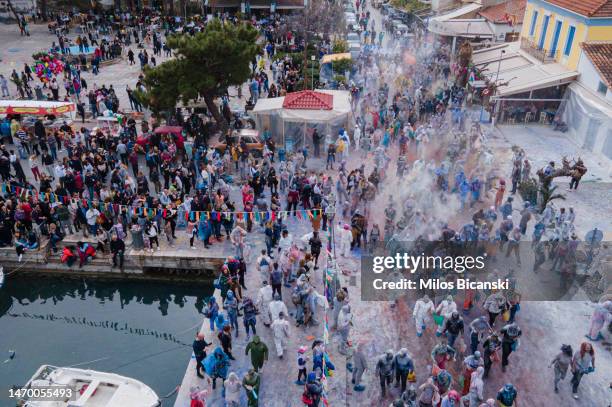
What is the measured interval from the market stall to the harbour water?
838 cm

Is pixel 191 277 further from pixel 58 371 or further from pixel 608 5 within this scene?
pixel 608 5

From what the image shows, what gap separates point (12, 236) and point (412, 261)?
12.8 metres

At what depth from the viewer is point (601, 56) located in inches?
899

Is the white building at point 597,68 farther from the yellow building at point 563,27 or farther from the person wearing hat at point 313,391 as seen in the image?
the person wearing hat at point 313,391

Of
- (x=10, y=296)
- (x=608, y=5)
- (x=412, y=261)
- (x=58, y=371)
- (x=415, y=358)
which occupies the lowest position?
(x=10, y=296)

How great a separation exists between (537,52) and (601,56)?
17.4 feet

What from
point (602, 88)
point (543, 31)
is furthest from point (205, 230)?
point (543, 31)

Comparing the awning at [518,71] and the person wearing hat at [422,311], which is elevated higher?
the awning at [518,71]

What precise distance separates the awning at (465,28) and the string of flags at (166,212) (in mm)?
23343

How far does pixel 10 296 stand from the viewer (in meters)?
16.7

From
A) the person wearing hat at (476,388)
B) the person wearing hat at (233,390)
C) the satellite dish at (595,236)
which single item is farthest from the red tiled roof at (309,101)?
the person wearing hat at (476,388)

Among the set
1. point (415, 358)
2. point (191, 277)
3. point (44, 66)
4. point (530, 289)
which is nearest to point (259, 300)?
point (415, 358)

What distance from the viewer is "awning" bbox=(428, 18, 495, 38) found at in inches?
1363

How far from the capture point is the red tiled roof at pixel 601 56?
21875 millimetres
